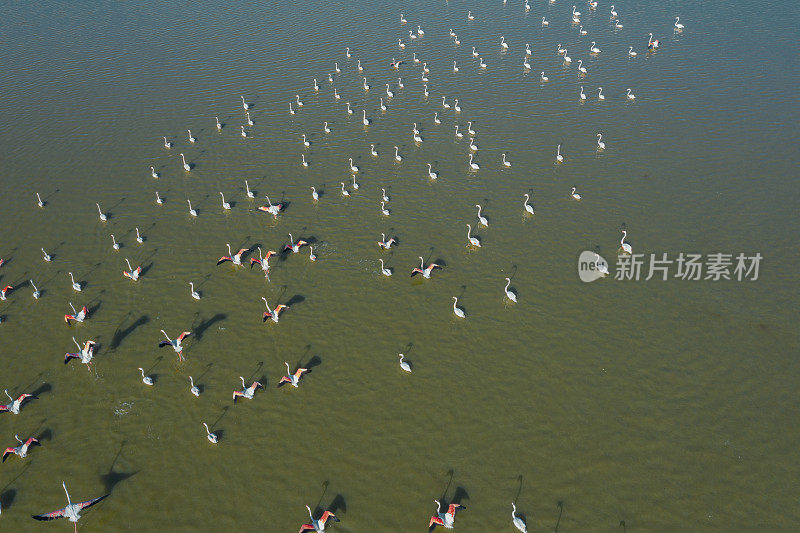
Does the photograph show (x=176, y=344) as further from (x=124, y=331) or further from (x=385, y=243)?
(x=385, y=243)

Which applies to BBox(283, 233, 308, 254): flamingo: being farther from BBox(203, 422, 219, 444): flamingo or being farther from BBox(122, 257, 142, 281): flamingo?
BBox(203, 422, 219, 444): flamingo

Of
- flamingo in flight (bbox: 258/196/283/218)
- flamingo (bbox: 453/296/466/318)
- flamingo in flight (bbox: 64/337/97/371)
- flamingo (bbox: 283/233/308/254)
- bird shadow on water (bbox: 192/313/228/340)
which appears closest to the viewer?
flamingo in flight (bbox: 64/337/97/371)

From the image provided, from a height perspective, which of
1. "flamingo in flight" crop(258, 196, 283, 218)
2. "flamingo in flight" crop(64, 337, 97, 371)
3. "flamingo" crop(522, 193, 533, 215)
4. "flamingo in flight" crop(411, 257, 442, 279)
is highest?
"flamingo" crop(522, 193, 533, 215)

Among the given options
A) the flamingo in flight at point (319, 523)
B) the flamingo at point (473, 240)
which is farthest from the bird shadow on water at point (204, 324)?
the flamingo at point (473, 240)

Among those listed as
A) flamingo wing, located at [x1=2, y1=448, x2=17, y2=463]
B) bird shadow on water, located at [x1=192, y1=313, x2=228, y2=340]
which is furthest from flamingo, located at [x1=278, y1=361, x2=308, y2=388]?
flamingo wing, located at [x1=2, y1=448, x2=17, y2=463]

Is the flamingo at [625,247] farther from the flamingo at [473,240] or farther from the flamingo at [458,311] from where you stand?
the flamingo at [458,311]

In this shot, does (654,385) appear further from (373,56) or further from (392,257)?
(373,56)

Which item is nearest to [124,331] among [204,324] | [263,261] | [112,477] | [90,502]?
[204,324]
